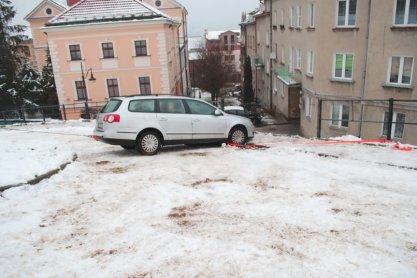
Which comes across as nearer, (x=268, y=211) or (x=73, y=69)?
(x=268, y=211)

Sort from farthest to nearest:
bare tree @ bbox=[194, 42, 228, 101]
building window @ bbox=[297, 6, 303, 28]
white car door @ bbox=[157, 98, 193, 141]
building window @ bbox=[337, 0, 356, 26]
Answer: bare tree @ bbox=[194, 42, 228, 101], building window @ bbox=[297, 6, 303, 28], building window @ bbox=[337, 0, 356, 26], white car door @ bbox=[157, 98, 193, 141]

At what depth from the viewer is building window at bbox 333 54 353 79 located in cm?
1836

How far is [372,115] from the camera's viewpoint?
17.8 metres

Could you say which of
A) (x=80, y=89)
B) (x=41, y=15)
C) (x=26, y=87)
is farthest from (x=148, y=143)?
(x=41, y=15)

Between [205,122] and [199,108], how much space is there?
0.44 m

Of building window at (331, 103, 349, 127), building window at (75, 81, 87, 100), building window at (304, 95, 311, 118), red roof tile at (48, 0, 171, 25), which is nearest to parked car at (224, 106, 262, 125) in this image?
building window at (304, 95, 311, 118)

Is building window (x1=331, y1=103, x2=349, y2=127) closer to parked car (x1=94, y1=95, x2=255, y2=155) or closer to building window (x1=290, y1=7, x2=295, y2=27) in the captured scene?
building window (x1=290, y1=7, x2=295, y2=27)

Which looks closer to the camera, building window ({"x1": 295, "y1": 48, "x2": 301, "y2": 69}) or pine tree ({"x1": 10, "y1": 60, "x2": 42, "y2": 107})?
building window ({"x1": 295, "y1": 48, "x2": 301, "y2": 69})

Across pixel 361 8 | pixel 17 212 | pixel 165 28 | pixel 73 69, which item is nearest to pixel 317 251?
pixel 17 212

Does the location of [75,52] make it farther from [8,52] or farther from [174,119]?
[174,119]

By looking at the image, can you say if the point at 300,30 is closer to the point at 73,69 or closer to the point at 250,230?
the point at 73,69

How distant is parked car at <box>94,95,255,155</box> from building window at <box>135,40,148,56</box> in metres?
18.9

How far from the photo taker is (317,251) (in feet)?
14.4

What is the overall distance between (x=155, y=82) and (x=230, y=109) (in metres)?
7.64
